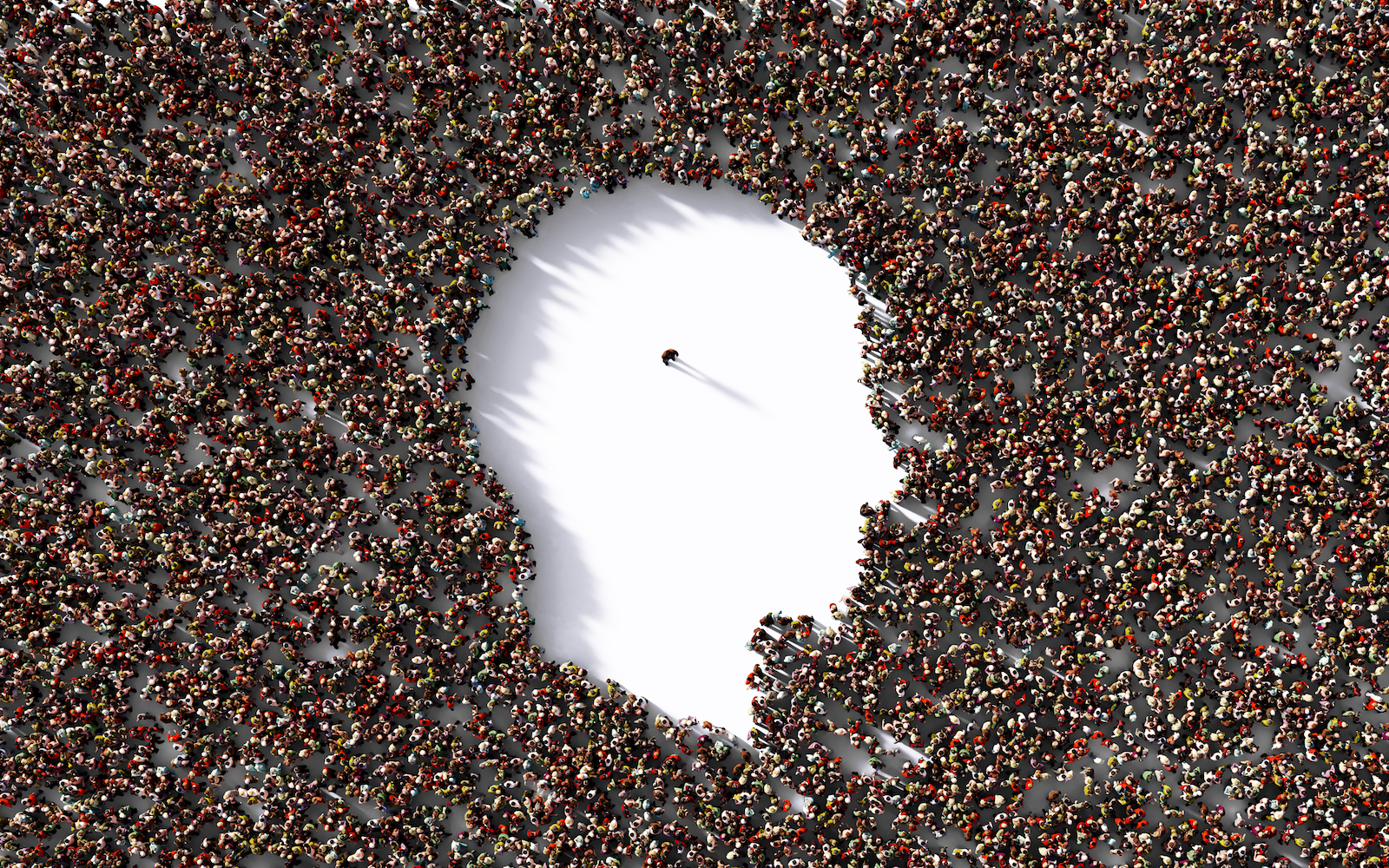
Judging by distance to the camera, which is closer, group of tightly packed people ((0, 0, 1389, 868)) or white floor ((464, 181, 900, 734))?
group of tightly packed people ((0, 0, 1389, 868))

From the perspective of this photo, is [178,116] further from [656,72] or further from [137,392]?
[656,72]

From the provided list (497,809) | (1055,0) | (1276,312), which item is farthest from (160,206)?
(1276,312)

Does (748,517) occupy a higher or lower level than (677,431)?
lower

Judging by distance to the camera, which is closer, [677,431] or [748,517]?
[748,517]

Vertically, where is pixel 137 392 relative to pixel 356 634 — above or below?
above
